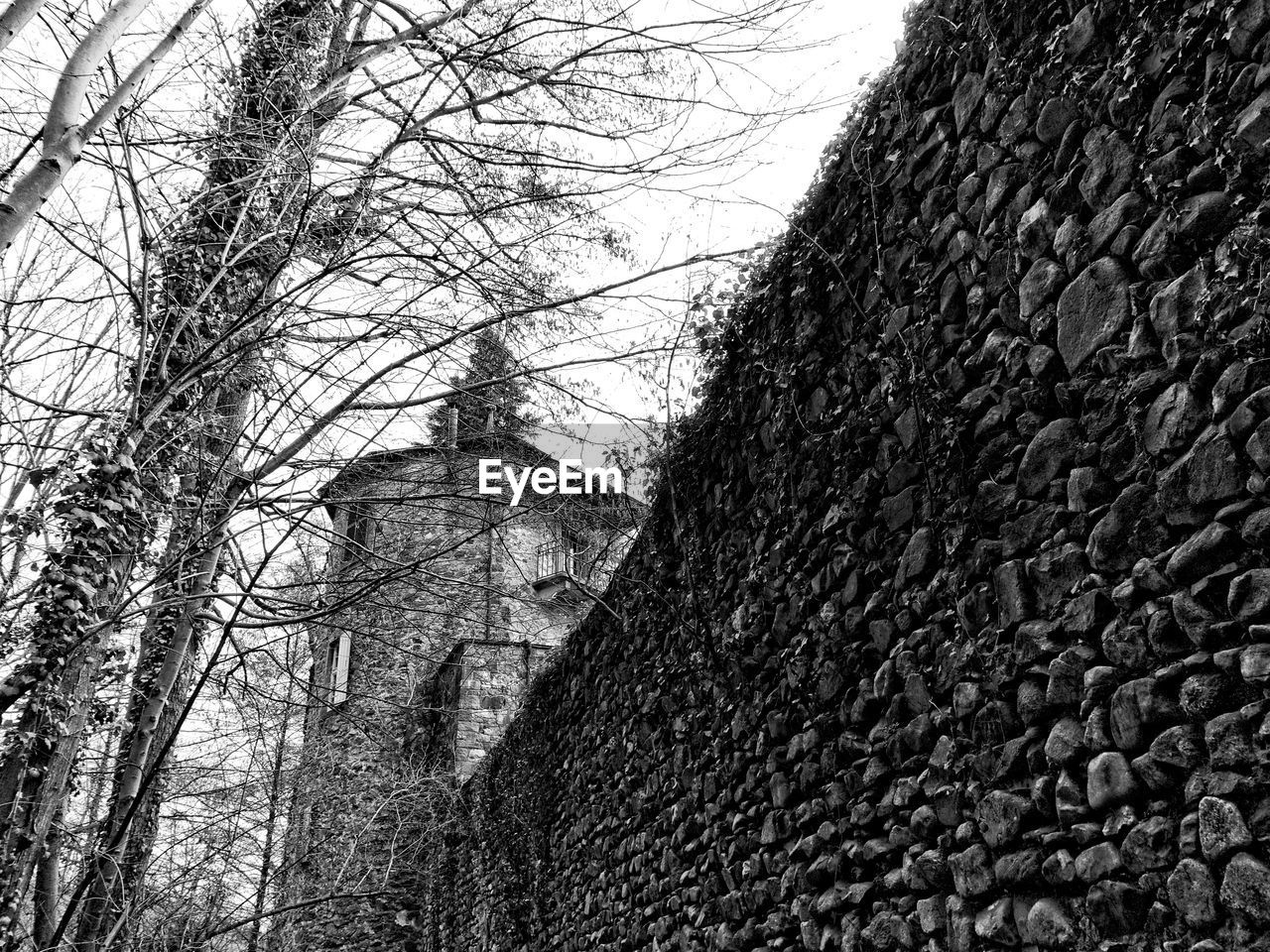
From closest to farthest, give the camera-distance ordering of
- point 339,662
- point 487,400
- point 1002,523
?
point 1002,523 < point 487,400 < point 339,662

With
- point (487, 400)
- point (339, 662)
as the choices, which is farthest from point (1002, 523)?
point (339, 662)

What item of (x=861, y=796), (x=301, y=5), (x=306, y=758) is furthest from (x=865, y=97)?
(x=306, y=758)

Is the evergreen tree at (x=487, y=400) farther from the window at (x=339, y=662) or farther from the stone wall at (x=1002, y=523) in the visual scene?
the window at (x=339, y=662)

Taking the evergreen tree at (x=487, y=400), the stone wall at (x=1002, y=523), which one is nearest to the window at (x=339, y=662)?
the evergreen tree at (x=487, y=400)

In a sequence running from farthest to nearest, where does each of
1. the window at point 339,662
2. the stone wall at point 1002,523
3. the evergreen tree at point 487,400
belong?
1. the window at point 339,662
2. the evergreen tree at point 487,400
3. the stone wall at point 1002,523

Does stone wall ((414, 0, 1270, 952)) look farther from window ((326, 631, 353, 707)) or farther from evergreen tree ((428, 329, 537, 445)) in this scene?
window ((326, 631, 353, 707))

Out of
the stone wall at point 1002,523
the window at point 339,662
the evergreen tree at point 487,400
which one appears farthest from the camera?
the window at point 339,662

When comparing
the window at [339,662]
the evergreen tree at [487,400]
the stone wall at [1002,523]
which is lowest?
the stone wall at [1002,523]

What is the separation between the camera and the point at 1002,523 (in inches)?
97.5

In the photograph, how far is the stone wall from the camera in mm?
1850

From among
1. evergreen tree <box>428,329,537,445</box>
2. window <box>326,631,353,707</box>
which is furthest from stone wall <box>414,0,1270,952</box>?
window <box>326,631,353,707</box>

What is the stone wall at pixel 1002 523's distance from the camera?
1850 millimetres

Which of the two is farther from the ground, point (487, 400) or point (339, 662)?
point (339, 662)

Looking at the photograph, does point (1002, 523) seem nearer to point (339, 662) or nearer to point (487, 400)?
point (487, 400)
